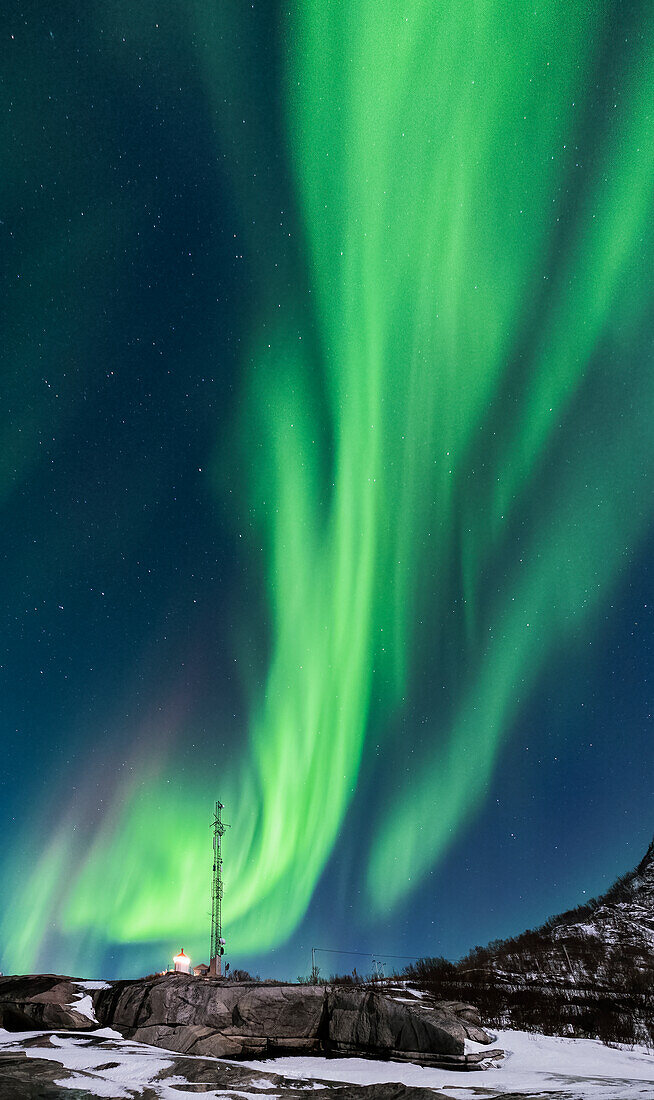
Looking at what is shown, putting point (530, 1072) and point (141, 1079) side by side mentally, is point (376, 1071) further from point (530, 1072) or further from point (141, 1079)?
point (141, 1079)

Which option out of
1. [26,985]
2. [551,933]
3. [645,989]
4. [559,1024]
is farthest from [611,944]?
[26,985]

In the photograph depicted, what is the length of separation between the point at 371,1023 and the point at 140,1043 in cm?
710

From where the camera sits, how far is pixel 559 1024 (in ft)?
85.9

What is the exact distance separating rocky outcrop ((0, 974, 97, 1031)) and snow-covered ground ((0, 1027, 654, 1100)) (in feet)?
3.17

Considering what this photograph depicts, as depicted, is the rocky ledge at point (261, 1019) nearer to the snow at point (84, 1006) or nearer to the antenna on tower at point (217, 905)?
the snow at point (84, 1006)

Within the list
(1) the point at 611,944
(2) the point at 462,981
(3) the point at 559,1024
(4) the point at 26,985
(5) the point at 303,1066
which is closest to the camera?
(5) the point at 303,1066

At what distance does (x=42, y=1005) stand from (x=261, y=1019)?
8005 mm

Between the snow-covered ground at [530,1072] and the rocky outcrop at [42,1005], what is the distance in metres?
7.88

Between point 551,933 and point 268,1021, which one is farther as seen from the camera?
point 551,933

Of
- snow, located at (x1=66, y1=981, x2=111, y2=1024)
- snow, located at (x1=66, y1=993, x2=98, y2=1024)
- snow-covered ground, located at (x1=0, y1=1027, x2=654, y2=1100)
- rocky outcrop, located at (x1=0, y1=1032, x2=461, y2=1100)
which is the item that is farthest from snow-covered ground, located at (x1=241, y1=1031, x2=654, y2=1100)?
snow, located at (x1=66, y1=981, x2=111, y2=1024)

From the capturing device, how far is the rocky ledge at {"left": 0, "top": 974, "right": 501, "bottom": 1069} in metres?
19.3

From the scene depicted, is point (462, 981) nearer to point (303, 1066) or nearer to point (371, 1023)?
point (371, 1023)

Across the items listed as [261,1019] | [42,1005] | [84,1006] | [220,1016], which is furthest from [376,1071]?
[42,1005]

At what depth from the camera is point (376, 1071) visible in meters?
17.6
